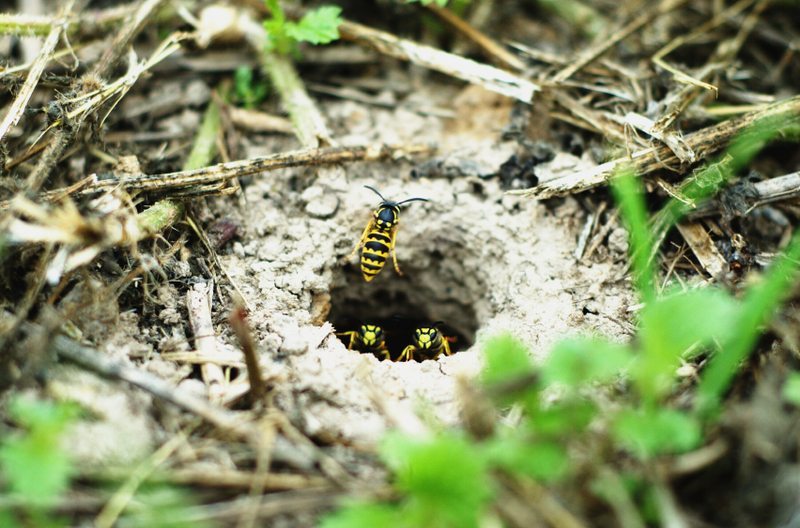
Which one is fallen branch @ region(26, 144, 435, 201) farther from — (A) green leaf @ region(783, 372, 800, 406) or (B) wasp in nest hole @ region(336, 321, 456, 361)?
(A) green leaf @ region(783, 372, 800, 406)

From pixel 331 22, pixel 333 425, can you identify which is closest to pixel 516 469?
pixel 333 425

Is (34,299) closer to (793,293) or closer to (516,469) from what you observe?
(516,469)

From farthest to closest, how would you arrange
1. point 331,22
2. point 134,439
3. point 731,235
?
point 331,22, point 731,235, point 134,439

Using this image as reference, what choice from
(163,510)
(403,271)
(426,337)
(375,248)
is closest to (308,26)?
(375,248)

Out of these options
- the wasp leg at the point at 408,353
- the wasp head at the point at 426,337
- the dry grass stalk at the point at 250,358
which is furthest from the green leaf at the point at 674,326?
the wasp leg at the point at 408,353

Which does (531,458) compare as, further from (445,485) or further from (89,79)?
(89,79)

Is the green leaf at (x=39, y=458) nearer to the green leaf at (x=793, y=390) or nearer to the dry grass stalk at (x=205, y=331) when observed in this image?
the dry grass stalk at (x=205, y=331)
